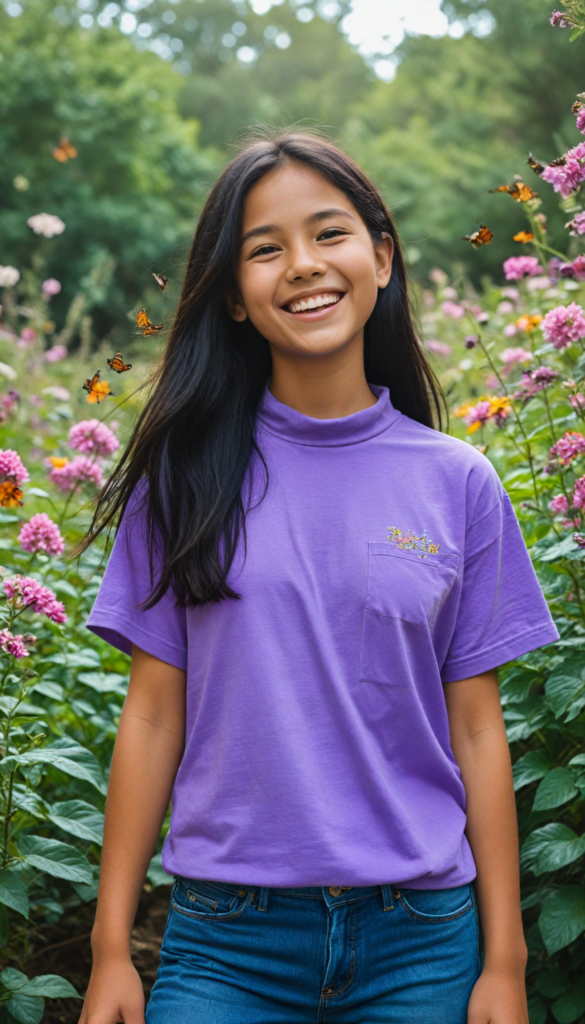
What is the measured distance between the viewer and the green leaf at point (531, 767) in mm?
1644

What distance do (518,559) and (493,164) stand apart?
54.5 ft

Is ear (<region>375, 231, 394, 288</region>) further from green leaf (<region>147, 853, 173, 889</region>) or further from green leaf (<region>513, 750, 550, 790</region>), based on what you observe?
green leaf (<region>147, 853, 173, 889</region>)

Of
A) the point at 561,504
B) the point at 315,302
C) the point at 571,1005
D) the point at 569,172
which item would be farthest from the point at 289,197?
the point at 571,1005

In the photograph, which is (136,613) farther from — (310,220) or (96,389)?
(310,220)

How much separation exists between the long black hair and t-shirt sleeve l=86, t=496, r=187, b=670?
1.0 inches

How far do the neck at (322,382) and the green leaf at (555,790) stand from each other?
2.28ft

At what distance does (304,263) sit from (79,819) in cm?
99

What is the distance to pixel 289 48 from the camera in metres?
39.8

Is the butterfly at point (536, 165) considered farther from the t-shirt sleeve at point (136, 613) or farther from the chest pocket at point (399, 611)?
the t-shirt sleeve at point (136, 613)

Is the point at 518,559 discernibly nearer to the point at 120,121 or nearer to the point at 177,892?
the point at 177,892

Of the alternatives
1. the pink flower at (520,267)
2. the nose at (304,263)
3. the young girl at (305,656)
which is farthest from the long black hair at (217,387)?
the pink flower at (520,267)

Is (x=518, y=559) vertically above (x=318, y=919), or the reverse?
(x=518, y=559)

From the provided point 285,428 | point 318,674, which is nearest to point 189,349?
point 285,428

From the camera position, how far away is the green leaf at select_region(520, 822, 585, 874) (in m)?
1.50
